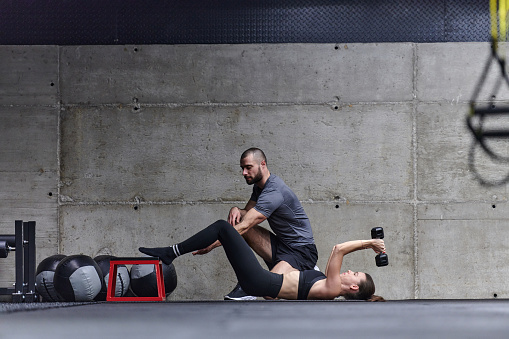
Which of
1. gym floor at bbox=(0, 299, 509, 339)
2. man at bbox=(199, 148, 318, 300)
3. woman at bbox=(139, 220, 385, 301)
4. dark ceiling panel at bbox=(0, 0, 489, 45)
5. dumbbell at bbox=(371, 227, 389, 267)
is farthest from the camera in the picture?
dark ceiling panel at bbox=(0, 0, 489, 45)

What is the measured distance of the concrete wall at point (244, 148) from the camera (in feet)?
16.3

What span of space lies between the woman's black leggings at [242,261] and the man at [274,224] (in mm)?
336

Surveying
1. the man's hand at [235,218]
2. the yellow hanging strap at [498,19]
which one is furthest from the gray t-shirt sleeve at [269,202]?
the yellow hanging strap at [498,19]

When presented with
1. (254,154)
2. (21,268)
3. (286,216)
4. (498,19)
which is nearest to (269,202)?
(286,216)

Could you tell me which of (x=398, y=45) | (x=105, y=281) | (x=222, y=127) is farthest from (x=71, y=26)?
(x=398, y=45)

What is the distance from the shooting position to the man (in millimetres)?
3924

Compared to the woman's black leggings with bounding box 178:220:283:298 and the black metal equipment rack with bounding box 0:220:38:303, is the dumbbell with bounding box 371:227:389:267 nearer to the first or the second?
the woman's black leggings with bounding box 178:220:283:298

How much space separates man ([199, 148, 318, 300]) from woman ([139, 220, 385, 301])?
0.35 meters

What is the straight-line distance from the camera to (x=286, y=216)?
13.2ft

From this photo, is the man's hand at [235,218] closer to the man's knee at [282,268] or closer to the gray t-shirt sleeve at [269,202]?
the gray t-shirt sleeve at [269,202]

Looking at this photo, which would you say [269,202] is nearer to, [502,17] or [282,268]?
[282,268]

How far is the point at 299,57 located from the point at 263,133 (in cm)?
81

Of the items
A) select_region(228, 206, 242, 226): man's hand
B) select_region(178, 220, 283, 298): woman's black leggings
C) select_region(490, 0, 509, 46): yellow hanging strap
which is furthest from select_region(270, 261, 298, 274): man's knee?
select_region(490, 0, 509, 46): yellow hanging strap

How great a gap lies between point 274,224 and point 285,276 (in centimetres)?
64
